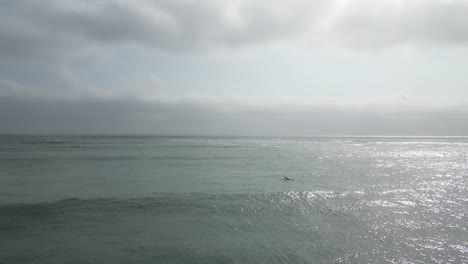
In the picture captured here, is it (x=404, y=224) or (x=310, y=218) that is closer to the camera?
(x=404, y=224)

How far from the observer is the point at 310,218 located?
52.3 feet

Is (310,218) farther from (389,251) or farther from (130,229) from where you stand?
(130,229)

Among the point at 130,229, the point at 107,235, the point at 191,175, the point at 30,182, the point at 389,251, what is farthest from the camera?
the point at 191,175

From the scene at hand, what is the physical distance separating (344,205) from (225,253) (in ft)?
34.1

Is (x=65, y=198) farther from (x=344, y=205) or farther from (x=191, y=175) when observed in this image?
(x=344, y=205)

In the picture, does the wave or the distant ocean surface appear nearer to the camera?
the distant ocean surface

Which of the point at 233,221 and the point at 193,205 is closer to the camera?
the point at 233,221

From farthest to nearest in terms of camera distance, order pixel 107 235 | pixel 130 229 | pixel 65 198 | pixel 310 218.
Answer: pixel 65 198, pixel 310 218, pixel 130 229, pixel 107 235

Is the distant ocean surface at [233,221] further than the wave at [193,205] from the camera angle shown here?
No

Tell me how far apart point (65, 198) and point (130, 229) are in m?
9.00

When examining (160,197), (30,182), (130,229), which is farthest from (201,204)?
(30,182)

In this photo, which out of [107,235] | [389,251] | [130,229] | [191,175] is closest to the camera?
[389,251]

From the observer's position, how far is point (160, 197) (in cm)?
2084

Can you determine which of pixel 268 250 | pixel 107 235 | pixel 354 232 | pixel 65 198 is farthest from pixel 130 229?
pixel 354 232
